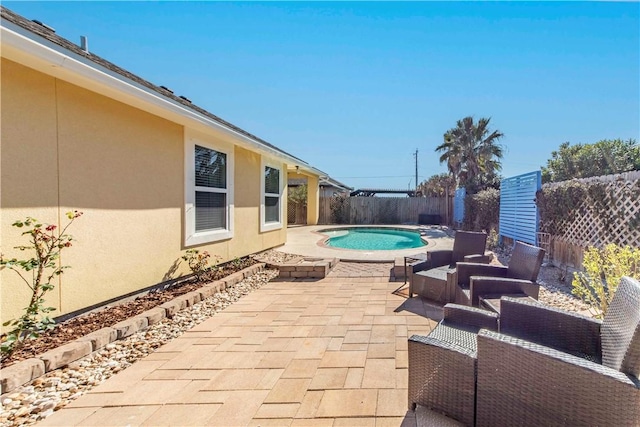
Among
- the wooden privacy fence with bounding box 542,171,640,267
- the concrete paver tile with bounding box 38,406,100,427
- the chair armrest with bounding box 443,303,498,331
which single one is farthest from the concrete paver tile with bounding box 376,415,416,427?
the wooden privacy fence with bounding box 542,171,640,267

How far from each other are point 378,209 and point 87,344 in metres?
21.0

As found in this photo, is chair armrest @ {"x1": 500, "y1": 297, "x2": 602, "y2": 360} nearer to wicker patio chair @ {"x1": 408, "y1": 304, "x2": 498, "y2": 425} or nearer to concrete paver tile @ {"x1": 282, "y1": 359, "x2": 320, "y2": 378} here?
wicker patio chair @ {"x1": 408, "y1": 304, "x2": 498, "y2": 425}

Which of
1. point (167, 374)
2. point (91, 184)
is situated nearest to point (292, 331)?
point (167, 374)

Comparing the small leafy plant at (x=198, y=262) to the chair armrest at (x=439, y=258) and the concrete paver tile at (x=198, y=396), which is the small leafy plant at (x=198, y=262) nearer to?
the concrete paver tile at (x=198, y=396)

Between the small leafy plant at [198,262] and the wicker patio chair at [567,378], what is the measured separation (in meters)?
5.62

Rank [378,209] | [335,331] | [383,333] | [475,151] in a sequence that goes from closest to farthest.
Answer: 1. [383,333]
2. [335,331]
3. [475,151]
4. [378,209]

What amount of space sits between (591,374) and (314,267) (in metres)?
5.63

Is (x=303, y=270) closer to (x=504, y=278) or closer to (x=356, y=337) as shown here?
(x=356, y=337)

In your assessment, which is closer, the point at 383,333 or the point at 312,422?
the point at 312,422

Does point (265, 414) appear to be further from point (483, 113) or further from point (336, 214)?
point (483, 113)

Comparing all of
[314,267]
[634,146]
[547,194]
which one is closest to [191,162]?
[314,267]

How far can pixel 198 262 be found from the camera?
645cm

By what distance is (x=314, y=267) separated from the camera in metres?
7.01

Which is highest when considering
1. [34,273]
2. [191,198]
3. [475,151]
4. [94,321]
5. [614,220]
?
[475,151]
